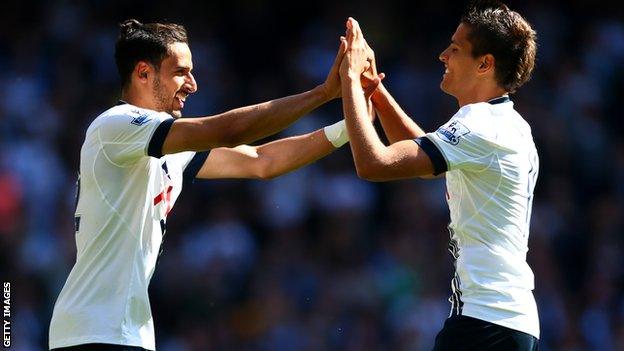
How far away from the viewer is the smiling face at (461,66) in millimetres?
5883

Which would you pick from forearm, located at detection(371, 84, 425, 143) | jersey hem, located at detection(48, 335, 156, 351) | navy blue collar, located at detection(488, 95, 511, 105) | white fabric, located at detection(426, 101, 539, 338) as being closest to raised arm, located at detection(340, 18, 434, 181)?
white fabric, located at detection(426, 101, 539, 338)

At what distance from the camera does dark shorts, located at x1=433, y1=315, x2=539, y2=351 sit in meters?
5.41

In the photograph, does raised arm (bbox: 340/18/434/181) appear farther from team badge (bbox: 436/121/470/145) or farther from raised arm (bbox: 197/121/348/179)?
raised arm (bbox: 197/121/348/179)

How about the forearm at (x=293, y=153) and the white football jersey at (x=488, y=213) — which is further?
the forearm at (x=293, y=153)

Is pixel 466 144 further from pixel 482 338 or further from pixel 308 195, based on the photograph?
pixel 308 195

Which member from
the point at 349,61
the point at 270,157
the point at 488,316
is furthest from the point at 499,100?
the point at 270,157

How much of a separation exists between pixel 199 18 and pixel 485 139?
888 cm

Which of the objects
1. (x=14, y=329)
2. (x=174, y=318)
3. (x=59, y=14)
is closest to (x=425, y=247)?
(x=174, y=318)

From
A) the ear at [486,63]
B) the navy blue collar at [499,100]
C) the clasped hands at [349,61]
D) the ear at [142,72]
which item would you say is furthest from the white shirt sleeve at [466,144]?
the ear at [142,72]

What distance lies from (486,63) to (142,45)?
1.85 metres

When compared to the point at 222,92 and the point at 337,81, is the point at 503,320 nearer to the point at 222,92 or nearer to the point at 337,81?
the point at 337,81

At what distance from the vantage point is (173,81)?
252 inches

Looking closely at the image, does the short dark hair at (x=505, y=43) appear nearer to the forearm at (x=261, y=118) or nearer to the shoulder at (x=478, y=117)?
the shoulder at (x=478, y=117)

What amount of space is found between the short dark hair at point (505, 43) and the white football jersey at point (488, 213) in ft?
1.03
